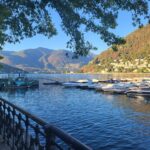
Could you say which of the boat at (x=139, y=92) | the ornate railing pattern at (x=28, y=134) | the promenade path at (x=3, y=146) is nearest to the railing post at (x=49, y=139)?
the ornate railing pattern at (x=28, y=134)

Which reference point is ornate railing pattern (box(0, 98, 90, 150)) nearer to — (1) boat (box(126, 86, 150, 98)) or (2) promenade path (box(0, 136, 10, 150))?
(2) promenade path (box(0, 136, 10, 150))

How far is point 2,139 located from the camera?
30.9 feet

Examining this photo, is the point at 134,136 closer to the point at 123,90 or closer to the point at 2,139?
the point at 2,139

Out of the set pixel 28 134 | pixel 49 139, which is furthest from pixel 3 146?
pixel 49 139

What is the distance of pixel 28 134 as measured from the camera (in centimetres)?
783

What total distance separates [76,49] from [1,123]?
3718 mm

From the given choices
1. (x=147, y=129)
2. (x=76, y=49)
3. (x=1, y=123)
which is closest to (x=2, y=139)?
(x=1, y=123)

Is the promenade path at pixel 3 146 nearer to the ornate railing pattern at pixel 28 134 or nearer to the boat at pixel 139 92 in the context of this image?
the ornate railing pattern at pixel 28 134

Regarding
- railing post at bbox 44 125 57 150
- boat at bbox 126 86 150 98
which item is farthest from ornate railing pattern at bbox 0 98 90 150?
boat at bbox 126 86 150 98

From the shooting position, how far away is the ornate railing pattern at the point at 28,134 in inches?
165

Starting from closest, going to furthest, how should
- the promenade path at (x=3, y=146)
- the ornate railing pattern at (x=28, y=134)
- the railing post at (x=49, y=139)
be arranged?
the ornate railing pattern at (x=28, y=134), the railing post at (x=49, y=139), the promenade path at (x=3, y=146)

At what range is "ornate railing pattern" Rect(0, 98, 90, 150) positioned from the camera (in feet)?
13.8

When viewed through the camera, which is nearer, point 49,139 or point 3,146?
point 49,139

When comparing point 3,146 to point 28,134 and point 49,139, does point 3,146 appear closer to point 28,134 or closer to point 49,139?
point 28,134
